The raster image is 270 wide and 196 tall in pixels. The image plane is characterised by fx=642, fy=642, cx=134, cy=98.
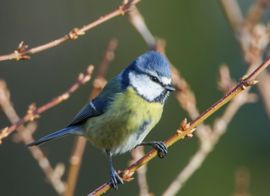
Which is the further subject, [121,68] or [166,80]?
[121,68]

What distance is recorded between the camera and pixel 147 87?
313 centimetres

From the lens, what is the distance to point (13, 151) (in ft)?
22.6

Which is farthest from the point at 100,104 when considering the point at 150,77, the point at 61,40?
the point at 61,40

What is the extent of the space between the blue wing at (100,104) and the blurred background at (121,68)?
3.12 m

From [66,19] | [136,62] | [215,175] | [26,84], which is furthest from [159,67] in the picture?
[66,19]

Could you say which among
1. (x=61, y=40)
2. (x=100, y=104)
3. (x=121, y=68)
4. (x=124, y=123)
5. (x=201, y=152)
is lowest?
(x=121, y=68)

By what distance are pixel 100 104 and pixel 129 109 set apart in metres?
0.21

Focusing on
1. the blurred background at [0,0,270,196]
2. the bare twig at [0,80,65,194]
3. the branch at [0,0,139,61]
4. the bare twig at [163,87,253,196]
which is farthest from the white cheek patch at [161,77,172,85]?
the blurred background at [0,0,270,196]

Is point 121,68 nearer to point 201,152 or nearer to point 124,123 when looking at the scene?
point 124,123

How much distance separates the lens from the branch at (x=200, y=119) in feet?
6.71

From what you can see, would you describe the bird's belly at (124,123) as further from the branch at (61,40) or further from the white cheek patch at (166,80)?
the branch at (61,40)

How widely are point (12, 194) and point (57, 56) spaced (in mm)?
2044

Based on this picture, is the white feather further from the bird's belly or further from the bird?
the bird's belly

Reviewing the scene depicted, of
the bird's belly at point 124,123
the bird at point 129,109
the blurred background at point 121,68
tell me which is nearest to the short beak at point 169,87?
the bird at point 129,109
